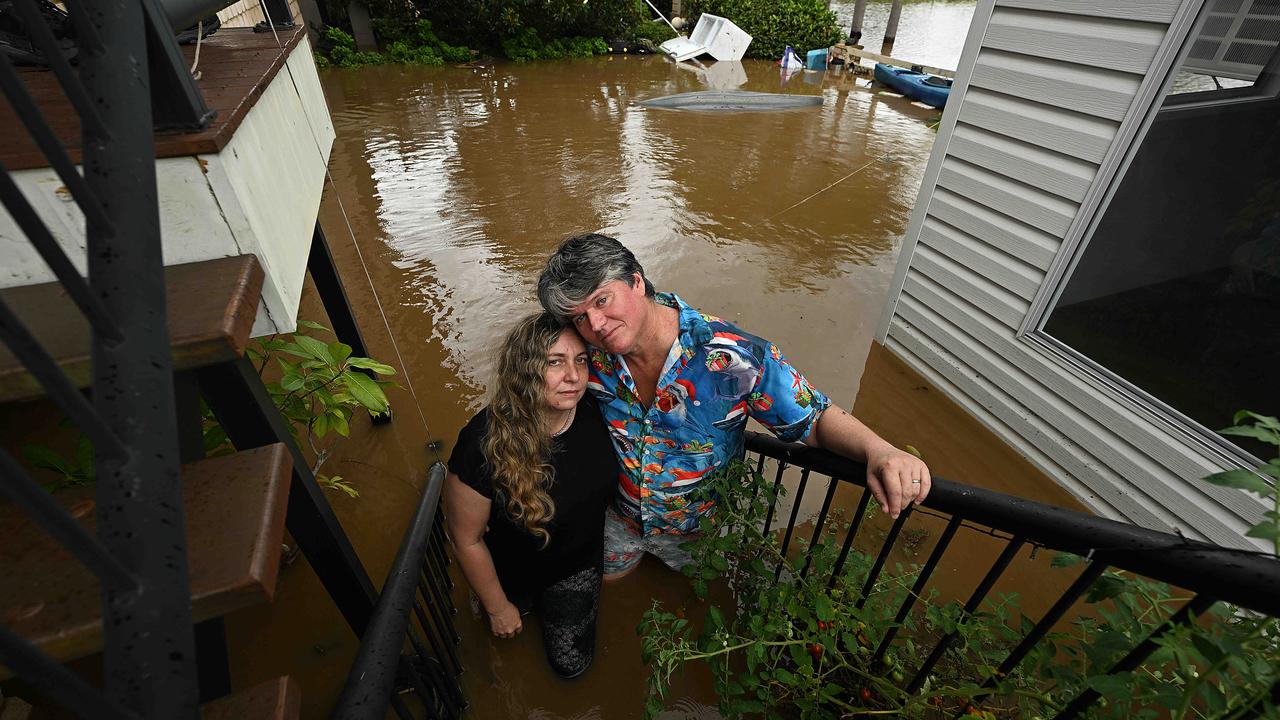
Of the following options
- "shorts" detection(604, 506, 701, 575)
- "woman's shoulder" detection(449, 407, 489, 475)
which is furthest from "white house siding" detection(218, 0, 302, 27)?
"shorts" detection(604, 506, 701, 575)

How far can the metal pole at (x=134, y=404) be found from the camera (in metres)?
0.63

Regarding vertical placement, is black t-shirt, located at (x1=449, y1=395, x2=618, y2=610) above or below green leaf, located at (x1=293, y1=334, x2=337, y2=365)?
below

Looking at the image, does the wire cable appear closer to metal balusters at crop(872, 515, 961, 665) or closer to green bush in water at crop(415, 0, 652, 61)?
metal balusters at crop(872, 515, 961, 665)

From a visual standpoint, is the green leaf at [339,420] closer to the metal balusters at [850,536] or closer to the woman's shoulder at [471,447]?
the woman's shoulder at [471,447]

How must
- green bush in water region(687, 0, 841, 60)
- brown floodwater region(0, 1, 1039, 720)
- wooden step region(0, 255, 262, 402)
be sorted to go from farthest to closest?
green bush in water region(687, 0, 841, 60), brown floodwater region(0, 1, 1039, 720), wooden step region(0, 255, 262, 402)

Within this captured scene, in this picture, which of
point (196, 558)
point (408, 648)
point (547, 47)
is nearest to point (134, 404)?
point (196, 558)

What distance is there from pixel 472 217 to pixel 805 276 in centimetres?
442

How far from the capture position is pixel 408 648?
2.50 m

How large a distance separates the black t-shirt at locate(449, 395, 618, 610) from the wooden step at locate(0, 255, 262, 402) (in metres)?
0.89

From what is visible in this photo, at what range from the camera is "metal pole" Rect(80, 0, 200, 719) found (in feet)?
2.08

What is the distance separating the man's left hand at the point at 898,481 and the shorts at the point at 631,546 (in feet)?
3.76

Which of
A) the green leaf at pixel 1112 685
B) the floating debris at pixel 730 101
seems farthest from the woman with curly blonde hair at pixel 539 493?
the floating debris at pixel 730 101

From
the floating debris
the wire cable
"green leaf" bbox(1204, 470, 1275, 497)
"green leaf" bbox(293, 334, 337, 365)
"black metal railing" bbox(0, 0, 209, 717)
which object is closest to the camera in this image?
"black metal railing" bbox(0, 0, 209, 717)

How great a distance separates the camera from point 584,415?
7.25 ft
